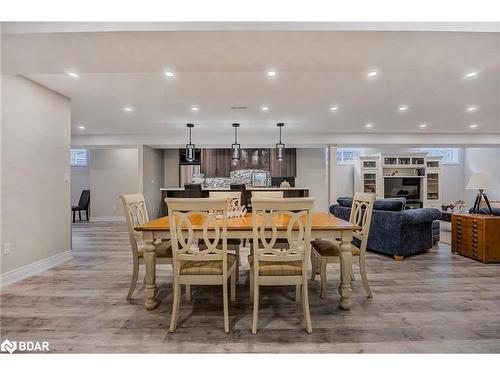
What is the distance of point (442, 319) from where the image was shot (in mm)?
2188

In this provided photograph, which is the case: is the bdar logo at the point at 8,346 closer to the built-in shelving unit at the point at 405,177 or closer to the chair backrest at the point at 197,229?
the chair backrest at the point at 197,229

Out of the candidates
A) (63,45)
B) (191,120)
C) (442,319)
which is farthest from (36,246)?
(442,319)

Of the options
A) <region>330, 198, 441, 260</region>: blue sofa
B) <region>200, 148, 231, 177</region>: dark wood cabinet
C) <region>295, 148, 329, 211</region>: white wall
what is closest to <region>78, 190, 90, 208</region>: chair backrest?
<region>200, 148, 231, 177</region>: dark wood cabinet

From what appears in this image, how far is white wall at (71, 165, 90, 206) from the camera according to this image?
892 centimetres

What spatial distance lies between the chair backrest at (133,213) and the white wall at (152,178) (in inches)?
181

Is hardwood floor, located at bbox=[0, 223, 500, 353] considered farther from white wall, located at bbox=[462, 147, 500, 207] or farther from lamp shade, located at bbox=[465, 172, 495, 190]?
white wall, located at bbox=[462, 147, 500, 207]

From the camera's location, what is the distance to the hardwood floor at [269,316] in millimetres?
1867

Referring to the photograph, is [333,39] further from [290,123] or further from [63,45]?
[290,123]

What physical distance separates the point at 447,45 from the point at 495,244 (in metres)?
3.00

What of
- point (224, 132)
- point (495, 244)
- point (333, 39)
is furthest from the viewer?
point (224, 132)

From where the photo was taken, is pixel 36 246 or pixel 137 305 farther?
pixel 36 246

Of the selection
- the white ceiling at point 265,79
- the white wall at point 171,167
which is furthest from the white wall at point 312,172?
the white wall at point 171,167
